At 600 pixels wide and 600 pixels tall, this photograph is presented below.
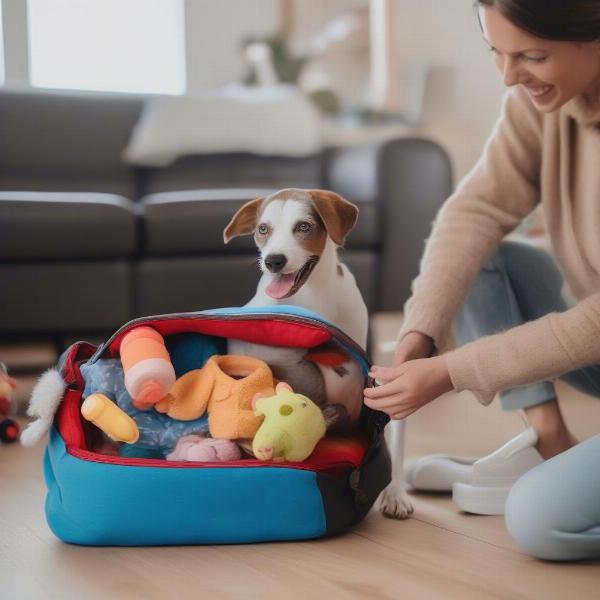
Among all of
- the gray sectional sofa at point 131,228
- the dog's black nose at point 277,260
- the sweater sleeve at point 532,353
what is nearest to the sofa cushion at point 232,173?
the gray sectional sofa at point 131,228

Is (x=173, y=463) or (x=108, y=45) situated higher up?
(x=108, y=45)

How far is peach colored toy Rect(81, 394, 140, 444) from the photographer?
46.1 inches

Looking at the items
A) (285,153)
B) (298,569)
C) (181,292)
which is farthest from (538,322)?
(285,153)

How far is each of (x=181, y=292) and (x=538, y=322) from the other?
163 cm

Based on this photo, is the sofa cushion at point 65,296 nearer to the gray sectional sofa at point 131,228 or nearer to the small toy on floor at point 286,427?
the gray sectional sofa at point 131,228

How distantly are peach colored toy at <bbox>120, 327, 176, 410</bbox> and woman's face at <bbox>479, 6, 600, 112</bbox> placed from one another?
0.56 metres

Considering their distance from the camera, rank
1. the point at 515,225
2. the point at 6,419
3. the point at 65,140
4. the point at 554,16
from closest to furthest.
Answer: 1. the point at 554,16
2. the point at 515,225
3. the point at 6,419
4. the point at 65,140

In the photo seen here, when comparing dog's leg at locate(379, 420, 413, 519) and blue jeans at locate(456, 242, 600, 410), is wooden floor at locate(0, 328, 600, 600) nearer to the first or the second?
dog's leg at locate(379, 420, 413, 519)

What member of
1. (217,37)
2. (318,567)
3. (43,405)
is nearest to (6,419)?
(43,405)

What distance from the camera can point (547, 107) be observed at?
1.20 metres

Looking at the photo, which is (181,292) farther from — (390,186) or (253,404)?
(253,404)

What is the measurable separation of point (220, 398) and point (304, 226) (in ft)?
1.00

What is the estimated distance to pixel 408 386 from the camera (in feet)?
3.75

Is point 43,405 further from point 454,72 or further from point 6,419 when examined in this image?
point 454,72
